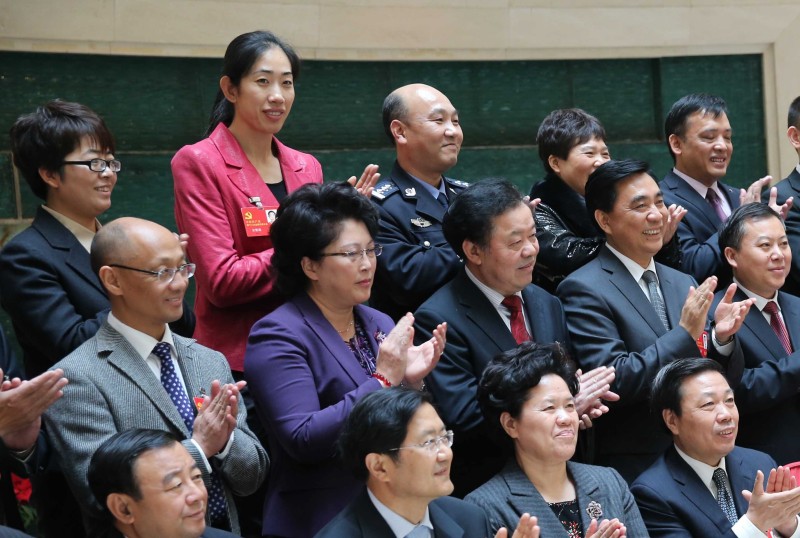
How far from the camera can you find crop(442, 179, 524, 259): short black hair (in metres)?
4.24

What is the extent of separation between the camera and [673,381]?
4098 mm

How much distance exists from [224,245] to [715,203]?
208 cm

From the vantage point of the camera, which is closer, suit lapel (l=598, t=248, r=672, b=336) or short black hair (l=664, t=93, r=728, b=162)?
suit lapel (l=598, t=248, r=672, b=336)

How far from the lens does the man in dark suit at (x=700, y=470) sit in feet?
13.0

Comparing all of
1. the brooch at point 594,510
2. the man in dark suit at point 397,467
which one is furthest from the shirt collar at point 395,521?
the brooch at point 594,510

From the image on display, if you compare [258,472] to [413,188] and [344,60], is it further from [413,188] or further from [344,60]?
[344,60]

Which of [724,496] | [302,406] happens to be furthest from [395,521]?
[724,496]

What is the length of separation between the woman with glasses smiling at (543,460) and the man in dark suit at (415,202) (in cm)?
57

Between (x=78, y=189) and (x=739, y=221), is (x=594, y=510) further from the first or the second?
(x=78, y=189)

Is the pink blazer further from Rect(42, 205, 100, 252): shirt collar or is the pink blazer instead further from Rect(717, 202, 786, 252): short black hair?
Rect(717, 202, 786, 252): short black hair

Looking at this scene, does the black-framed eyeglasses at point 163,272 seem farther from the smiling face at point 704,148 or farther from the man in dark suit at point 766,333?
the smiling face at point 704,148

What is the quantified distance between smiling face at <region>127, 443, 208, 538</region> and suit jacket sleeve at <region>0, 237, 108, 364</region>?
60 centimetres

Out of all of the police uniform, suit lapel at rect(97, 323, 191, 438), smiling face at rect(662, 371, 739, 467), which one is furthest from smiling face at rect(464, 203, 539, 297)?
suit lapel at rect(97, 323, 191, 438)

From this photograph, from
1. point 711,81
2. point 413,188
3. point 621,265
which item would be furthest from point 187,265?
Result: point 711,81
